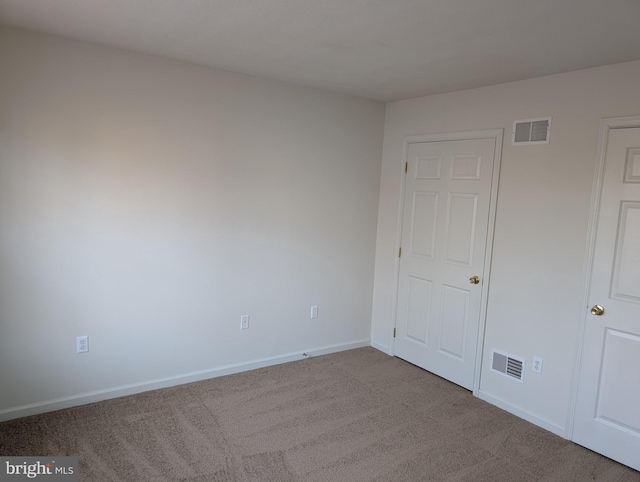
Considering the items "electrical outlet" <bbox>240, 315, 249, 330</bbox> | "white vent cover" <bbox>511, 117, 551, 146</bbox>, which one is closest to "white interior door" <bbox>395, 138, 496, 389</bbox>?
"white vent cover" <bbox>511, 117, 551, 146</bbox>

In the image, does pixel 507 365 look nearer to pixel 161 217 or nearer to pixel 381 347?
pixel 381 347

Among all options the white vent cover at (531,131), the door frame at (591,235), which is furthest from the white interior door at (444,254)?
the door frame at (591,235)

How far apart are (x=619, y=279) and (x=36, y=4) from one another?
3658mm

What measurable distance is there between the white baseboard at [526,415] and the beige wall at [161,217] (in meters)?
1.48

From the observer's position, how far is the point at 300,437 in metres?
2.90

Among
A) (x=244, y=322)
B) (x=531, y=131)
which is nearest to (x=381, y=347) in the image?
(x=244, y=322)

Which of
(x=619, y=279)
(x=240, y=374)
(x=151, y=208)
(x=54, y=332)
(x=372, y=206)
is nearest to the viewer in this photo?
(x=619, y=279)

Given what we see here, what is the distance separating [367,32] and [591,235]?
6.26ft

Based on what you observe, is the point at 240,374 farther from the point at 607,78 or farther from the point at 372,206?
the point at 607,78

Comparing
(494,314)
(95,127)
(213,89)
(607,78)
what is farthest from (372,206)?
(95,127)

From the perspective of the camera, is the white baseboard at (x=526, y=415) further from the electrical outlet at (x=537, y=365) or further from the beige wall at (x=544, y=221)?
the electrical outlet at (x=537, y=365)

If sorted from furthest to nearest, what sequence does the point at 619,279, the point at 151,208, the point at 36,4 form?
the point at 151,208
the point at 619,279
the point at 36,4

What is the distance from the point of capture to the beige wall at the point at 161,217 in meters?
2.85

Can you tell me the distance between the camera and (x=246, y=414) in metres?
3.14
